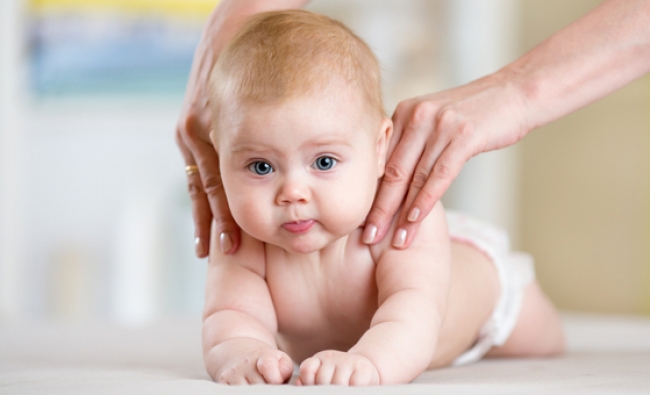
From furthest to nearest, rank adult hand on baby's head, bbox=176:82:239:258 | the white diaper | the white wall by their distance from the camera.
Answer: the white wall, the white diaper, adult hand on baby's head, bbox=176:82:239:258

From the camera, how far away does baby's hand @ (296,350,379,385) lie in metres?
0.82

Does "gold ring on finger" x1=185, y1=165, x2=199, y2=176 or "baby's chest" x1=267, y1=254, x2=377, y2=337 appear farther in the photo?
"gold ring on finger" x1=185, y1=165, x2=199, y2=176

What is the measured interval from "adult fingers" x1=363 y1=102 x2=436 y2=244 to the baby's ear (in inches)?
1.6

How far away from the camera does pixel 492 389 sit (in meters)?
0.81

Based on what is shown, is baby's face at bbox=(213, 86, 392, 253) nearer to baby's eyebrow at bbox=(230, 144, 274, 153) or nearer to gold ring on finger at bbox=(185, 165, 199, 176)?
baby's eyebrow at bbox=(230, 144, 274, 153)

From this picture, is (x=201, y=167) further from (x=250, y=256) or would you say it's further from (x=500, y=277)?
(x=500, y=277)

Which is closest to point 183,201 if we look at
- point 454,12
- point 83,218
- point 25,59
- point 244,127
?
point 83,218

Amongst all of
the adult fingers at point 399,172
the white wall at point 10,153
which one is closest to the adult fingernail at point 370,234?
A: the adult fingers at point 399,172

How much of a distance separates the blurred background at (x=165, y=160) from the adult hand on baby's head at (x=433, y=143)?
74.8 inches

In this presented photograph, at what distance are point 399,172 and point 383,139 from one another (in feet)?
0.27

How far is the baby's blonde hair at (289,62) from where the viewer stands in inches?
35.1

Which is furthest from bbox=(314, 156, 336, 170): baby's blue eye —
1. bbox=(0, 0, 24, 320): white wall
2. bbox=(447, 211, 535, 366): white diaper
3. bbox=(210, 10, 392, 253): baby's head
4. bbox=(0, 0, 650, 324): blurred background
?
bbox=(0, 0, 24, 320): white wall

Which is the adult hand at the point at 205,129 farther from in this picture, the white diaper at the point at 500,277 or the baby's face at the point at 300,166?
the white diaper at the point at 500,277

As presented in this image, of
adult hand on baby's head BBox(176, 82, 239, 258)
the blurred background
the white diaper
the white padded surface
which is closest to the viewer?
the white padded surface
